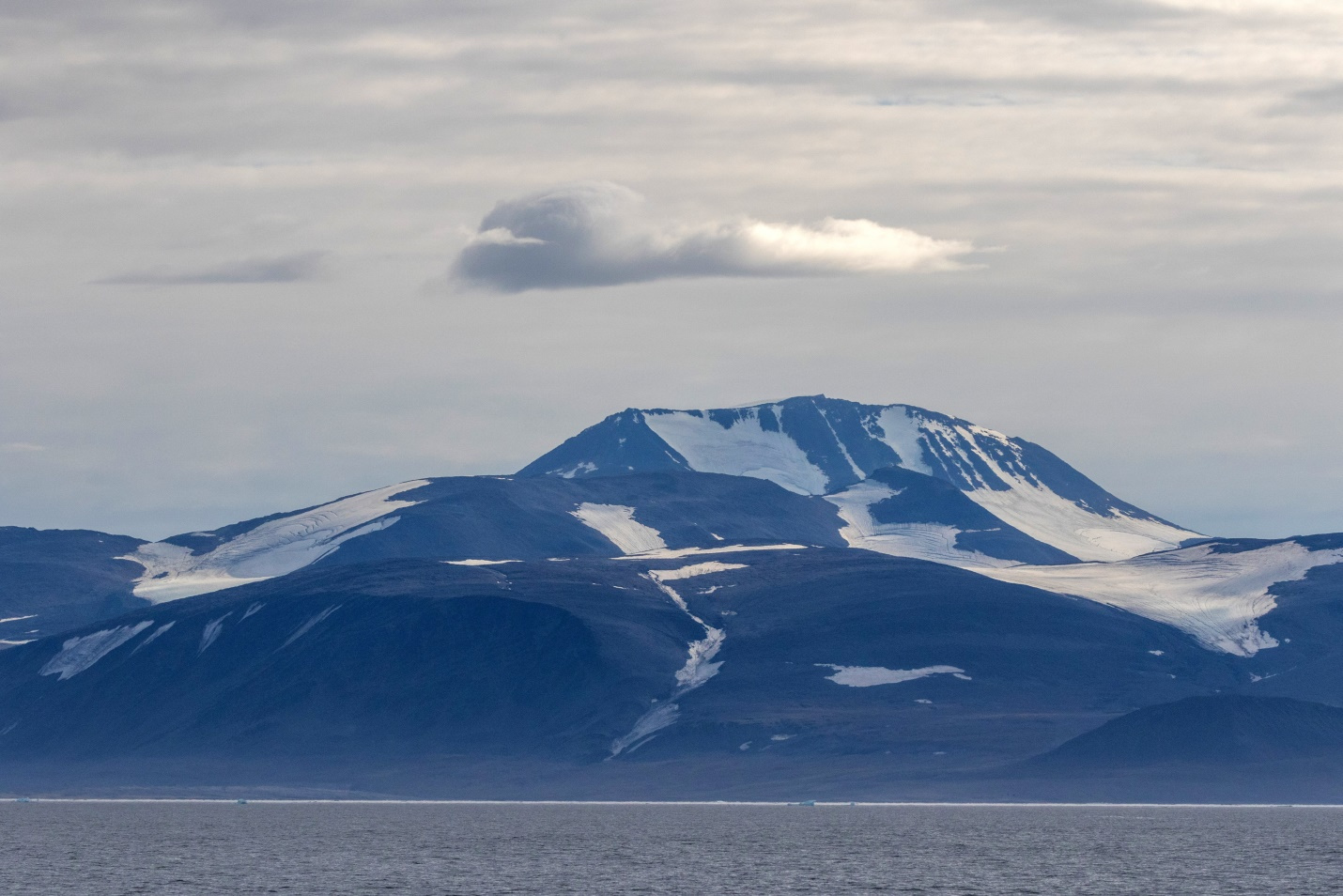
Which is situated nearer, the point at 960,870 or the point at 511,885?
the point at 511,885

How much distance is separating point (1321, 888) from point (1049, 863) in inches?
1307

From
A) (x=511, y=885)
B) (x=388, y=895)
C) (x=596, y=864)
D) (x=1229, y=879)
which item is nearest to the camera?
(x=388, y=895)

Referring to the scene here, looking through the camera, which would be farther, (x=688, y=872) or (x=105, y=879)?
(x=688, y=872)

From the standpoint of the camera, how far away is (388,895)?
505 ft

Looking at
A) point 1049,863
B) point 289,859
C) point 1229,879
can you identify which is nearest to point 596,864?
point 289,859

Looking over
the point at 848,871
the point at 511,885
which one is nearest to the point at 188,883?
the point at 511,885

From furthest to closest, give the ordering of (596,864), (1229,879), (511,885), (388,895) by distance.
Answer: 1. (596,864)
2. (1229,879)
3. (511,885)
4. (388,895)

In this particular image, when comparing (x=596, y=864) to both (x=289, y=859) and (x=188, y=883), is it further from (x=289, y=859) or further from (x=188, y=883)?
(x=188, y=883)

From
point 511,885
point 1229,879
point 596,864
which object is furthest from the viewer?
point 596,864

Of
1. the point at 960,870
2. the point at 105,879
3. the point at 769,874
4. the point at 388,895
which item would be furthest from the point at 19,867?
the point at 960,870

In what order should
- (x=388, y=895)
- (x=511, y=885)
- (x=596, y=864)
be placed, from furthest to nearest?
(x=596, y=864)
(x=511, y=885)
(x=388, y=895)

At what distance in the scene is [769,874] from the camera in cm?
17800

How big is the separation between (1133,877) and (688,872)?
118 feet

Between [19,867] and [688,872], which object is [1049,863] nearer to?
[688,872]
